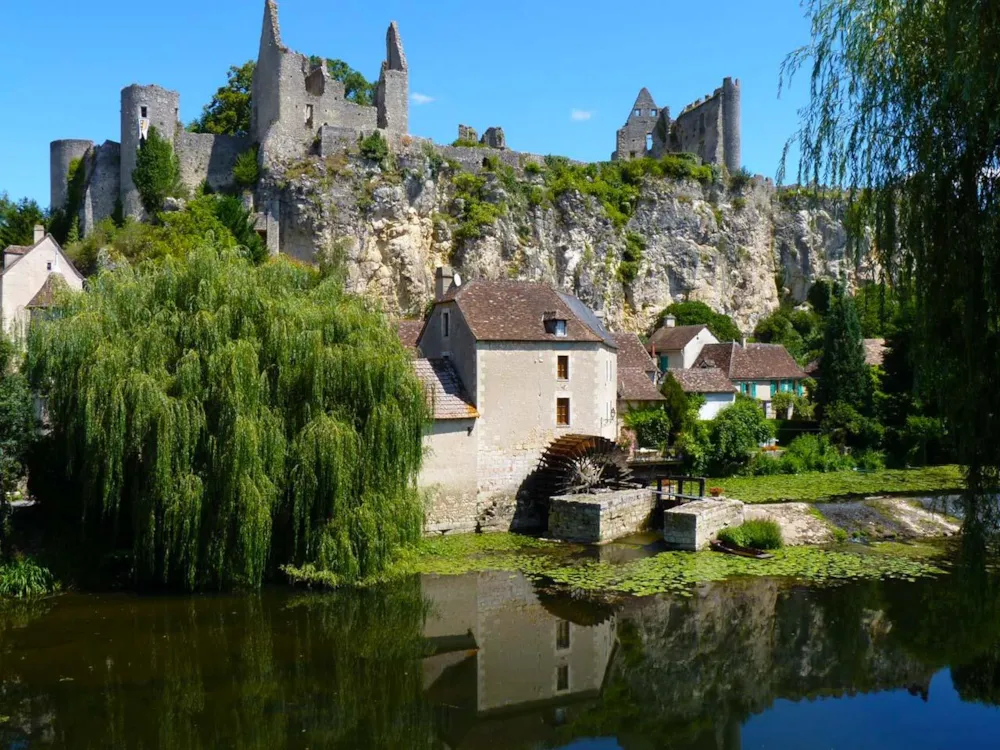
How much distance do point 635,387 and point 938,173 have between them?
2403cm

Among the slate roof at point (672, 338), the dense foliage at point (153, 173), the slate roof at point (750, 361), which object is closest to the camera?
the dense foliage at point (153, 173)

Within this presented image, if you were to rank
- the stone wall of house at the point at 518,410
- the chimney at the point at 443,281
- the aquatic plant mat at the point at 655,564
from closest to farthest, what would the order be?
the aquatic plant mat at the point at 655,564, the stone wall of house at the point at 518,410, the chimney at the point at 443,281

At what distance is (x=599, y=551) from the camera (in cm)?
1805

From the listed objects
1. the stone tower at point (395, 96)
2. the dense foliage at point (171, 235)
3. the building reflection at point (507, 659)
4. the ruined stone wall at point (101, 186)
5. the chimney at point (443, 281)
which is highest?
the stone tower at point (395, 96)

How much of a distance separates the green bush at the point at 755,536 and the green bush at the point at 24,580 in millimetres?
13701

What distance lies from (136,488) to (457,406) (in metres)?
7.59

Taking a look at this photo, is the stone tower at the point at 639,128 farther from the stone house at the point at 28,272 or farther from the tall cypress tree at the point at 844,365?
the stone house at the point at 28,272

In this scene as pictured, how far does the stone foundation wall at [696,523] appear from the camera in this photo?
59.4 ft

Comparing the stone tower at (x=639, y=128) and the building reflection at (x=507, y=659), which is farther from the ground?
the stone tower at (x=639, y=128)

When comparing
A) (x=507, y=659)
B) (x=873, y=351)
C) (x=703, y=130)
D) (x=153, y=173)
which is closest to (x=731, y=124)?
(x=703, y=130)

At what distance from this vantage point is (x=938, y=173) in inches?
283

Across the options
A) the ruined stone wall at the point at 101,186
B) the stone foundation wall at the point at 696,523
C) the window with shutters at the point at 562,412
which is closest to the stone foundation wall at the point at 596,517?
the stone foundation wall at the point at 696,523

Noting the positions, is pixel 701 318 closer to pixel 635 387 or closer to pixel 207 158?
pixel 635 387

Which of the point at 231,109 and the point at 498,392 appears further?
the point at 231,109
